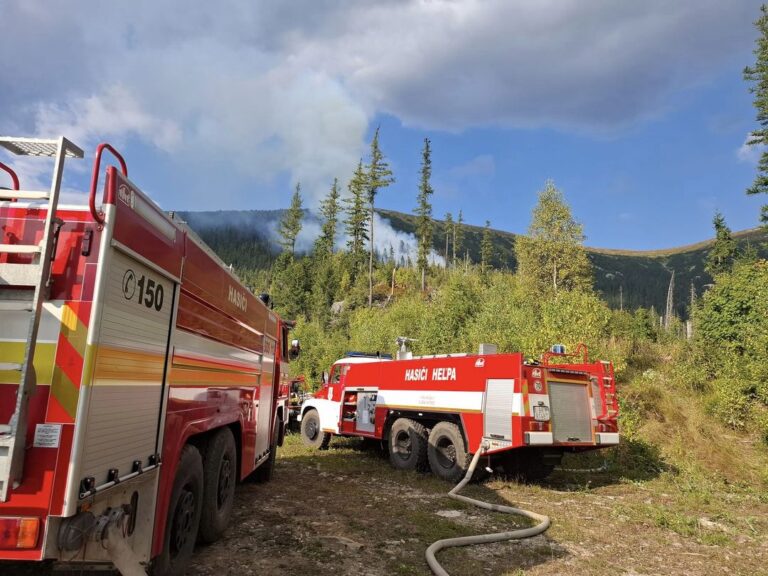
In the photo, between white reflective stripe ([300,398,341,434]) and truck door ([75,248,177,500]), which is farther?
white reflective stripe ([300,398,341,434])

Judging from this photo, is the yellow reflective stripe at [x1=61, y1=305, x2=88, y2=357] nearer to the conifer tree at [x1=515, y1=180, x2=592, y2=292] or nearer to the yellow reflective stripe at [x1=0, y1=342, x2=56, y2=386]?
the yellow reflective stripe at [x1=0, y1=342, x2=56, y2=386]

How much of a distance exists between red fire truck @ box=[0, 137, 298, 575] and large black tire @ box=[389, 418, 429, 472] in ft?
23.0

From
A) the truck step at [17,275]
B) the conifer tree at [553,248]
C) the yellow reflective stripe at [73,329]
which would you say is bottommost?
the yellow reflective stripe at [73,329]

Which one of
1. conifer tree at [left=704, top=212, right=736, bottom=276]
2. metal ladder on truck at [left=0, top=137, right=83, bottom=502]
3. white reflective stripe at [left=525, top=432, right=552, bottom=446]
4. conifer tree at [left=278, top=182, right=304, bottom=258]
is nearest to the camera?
metal ladder on truck at [left=0, top=137, right=83, bottom=502]

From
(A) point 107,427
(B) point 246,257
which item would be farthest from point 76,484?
(B) point 246,257

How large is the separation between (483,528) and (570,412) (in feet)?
11.4

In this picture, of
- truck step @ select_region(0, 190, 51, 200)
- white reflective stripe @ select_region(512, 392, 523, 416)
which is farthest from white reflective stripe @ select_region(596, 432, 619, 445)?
truck step @ select_region(0, 190, 51, 200)

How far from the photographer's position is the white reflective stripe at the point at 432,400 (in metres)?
9.62

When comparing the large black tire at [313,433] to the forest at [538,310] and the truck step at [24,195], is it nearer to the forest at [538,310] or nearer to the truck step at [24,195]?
the forest at [538,310]

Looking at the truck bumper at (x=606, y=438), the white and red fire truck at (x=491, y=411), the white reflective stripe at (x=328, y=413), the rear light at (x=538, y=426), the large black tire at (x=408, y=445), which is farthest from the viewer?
the white reflective stripe at (x=328, y=413)

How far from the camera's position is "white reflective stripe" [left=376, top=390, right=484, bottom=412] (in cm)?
962

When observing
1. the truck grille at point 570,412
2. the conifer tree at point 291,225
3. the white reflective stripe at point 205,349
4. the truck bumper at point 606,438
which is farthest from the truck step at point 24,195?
the conifer tree at point 291,225

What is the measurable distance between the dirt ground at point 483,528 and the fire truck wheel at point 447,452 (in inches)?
13.4

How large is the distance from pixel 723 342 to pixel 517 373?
16215mm
